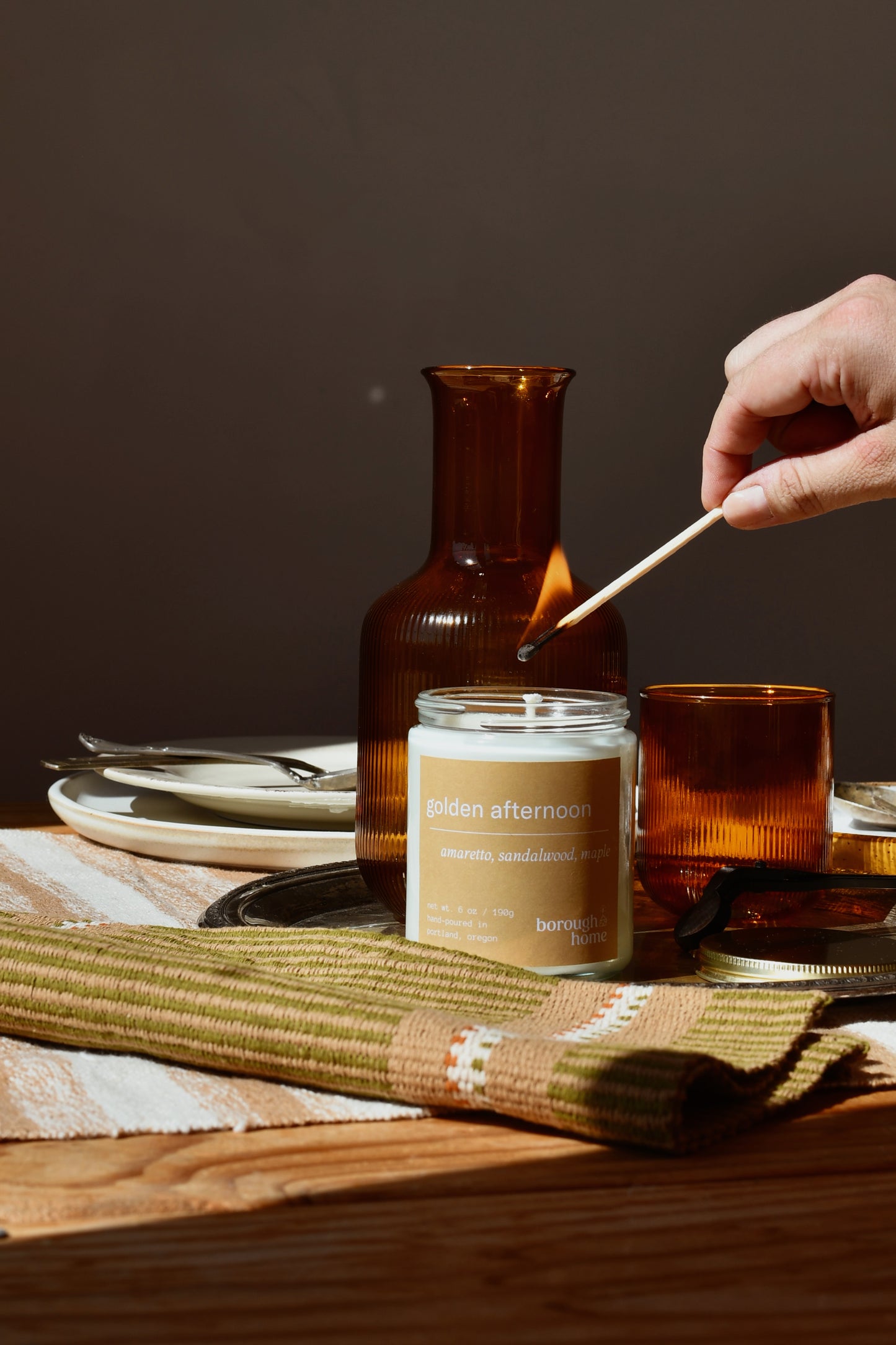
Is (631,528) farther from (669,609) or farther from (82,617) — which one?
(82,617)

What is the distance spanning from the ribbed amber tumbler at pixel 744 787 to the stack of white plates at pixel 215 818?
0.20 meters

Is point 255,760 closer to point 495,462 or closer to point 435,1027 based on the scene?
point 495,462

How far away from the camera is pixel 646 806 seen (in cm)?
65

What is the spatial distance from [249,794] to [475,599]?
229 mm

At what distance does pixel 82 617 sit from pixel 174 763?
1057mm

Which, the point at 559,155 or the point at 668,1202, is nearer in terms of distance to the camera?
the point at 668,1202

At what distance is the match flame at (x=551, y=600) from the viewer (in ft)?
1.99

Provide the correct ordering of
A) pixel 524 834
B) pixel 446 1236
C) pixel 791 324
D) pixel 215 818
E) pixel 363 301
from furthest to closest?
1. pixel 363 301
2. pixel 215 818
3. pixel 791 324
4. pixel 524 834
5. pixel 446 1236

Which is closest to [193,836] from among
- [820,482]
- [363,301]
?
[820,482]

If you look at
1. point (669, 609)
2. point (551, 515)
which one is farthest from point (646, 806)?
point (669, 609)

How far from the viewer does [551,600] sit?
2.03 ft

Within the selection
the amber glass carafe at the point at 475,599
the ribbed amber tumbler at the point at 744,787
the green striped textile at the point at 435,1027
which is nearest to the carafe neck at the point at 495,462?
the amber glass carafe at the point at 475,599

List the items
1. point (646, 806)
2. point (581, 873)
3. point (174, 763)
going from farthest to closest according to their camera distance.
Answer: point (174, 763)
point (646, 806)
point (581, 873)

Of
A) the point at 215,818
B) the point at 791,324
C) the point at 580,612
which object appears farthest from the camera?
the point at 215,818
